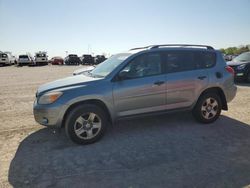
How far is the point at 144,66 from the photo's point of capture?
16.3 ft

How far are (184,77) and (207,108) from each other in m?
1.00

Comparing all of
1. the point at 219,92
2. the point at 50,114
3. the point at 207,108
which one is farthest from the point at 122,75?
the point at 219,92

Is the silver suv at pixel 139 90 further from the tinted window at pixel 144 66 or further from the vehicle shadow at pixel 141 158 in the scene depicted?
the vehicle shadow at pixel 141 158

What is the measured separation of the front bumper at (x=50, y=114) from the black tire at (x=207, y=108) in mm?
3056

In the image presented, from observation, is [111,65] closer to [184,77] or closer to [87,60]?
[184,77]

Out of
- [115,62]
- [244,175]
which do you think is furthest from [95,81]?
[244,175]

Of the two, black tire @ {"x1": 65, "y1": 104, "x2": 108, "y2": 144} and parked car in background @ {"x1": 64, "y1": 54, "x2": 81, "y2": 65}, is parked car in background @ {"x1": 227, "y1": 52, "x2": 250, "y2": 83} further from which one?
parked car in background @ {"x1": 64, "y1": 54, "x2": 81, "y2": 65}

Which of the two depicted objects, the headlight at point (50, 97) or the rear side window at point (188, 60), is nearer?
the headlight at point (50, 97)

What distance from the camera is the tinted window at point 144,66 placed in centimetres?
482

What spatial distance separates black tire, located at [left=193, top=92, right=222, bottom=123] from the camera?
5.50 metres

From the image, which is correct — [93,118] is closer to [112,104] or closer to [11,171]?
[112,104]

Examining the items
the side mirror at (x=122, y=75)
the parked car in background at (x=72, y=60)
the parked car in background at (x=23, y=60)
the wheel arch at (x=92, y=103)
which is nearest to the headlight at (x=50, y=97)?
the wheel arch at (x=92, y=103)

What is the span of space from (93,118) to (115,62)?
1395mm

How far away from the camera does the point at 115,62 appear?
5.22 metres
